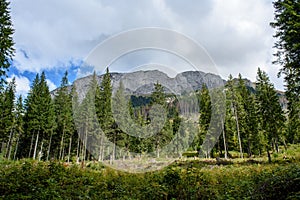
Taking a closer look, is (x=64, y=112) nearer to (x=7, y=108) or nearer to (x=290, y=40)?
(x=7, y=108)

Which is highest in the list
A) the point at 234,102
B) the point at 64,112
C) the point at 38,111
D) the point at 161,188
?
the point at 234,102

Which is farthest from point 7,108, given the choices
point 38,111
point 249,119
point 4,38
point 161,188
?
point 249,119

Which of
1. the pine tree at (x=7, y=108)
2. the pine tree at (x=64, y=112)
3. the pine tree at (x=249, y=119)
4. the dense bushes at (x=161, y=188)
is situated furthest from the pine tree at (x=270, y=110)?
the pine tree at (x=7, y=108)

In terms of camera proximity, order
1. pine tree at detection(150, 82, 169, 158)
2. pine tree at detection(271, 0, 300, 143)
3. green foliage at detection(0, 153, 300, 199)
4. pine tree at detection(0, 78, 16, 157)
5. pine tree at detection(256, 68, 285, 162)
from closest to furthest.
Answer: green foliage at detection(0, 153, 300, 199) → pine tree at detection(271, 0, 300, 143) → pine tree at detection(150, 82, 169, 158) → pine tree at detection(256, 68, 285, 162) → pine tree at detection(0, 78, 16, 157)

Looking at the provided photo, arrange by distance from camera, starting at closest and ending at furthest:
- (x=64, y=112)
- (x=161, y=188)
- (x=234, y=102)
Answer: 1. (x=161, y=188)
2. (x=234, y=102)
3. (x=64, y=112)

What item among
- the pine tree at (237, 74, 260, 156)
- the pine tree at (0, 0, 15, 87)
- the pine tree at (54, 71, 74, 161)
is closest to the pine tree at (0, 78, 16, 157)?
the pine tree at (54, 71, 74, 161)

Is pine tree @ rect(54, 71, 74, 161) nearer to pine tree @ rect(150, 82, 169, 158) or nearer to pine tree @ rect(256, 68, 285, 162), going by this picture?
pine tree @ rect(150, 82, 169, 158)

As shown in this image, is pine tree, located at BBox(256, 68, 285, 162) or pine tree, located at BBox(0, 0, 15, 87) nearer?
pine tree, located at BBox(0, 0, 15, 87)

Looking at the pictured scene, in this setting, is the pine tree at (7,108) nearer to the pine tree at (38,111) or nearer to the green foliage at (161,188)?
the pine tree at (38,111)

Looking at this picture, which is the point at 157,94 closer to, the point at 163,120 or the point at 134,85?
the point at 163,120

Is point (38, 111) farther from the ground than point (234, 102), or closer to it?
closer to it

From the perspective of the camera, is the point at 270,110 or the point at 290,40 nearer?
the point at 290,40

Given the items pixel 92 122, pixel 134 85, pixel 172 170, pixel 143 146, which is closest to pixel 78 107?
pixel 92 122

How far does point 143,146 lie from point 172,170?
32660 mm
